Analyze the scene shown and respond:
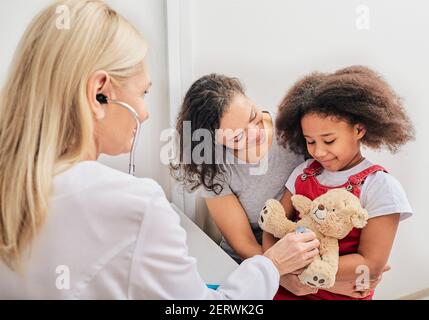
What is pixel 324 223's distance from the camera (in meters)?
0.88

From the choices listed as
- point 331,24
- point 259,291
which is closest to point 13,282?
point 259,291

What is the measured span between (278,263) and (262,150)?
23cm

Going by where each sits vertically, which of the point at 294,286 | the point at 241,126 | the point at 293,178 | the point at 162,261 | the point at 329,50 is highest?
the point at 329,50

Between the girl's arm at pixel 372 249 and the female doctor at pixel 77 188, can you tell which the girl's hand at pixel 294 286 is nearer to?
the girl's arm at pixel 372 249

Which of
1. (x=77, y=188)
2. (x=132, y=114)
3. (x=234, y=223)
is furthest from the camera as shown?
(x=234, y=223)

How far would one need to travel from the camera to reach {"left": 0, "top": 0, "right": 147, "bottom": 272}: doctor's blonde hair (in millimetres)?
765

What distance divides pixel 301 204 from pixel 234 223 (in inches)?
5.8

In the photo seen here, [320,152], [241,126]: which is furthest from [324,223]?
[241,126]

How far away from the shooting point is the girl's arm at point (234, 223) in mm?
953

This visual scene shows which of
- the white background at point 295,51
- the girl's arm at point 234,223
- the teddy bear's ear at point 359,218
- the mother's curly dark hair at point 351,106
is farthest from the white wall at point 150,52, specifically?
the teddy bear's ear at point 359,218

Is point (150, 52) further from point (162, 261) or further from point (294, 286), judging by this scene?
point (294, 286)

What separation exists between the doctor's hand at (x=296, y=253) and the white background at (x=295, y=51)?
180mm

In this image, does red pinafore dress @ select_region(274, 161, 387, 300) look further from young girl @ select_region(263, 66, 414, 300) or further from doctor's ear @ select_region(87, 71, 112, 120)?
doctor's ear @ select_region(87, 71, 112, 120)

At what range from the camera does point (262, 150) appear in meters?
0.94
